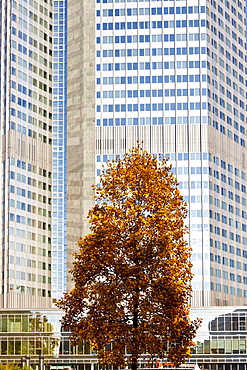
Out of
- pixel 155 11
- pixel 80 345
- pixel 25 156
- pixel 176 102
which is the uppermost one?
pixel 155 11

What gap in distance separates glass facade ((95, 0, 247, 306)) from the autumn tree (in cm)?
11398

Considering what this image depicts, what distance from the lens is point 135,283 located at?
4444cm

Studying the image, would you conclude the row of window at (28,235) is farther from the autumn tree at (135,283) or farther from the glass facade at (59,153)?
the autumn tree at (135,283)

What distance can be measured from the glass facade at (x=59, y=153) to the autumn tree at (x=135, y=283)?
116 meters

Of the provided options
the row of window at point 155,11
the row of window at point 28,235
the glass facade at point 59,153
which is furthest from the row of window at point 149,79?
the row of window at point 28,235

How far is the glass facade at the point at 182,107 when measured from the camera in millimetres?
163375

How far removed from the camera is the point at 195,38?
16975cm

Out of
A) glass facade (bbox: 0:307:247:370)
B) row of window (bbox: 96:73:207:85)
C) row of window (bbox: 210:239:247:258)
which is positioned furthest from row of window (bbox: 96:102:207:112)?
glass facade (bbox: 0:307:247:370)

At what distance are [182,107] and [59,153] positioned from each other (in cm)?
2907

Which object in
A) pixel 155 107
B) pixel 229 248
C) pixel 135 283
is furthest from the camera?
pixel 229 248

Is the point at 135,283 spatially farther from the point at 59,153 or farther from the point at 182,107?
the point at 59,153

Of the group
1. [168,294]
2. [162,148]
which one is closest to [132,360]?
[168,294]

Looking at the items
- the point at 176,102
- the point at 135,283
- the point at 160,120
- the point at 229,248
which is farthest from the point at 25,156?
the point at 135,283

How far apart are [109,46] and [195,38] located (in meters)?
18.8
